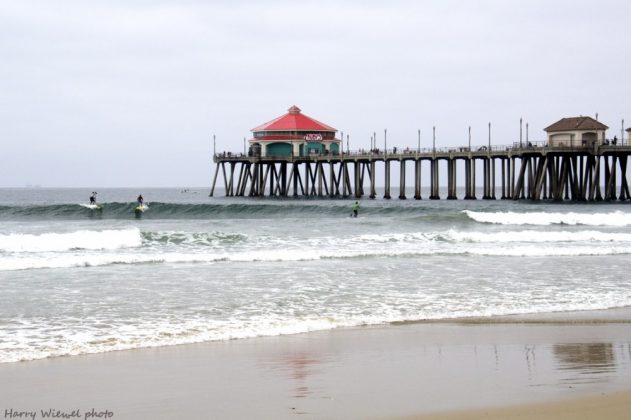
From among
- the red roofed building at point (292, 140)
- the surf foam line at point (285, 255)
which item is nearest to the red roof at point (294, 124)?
the red roofed building at point (292, 140)

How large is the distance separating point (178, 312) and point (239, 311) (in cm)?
86

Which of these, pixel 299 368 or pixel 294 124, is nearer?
pixel 299 368

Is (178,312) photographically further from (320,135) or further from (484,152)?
(320,135)

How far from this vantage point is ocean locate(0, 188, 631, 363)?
35.9 feet

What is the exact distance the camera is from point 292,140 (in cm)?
6725

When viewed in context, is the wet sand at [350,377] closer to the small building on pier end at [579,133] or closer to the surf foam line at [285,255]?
the surf foam line at [285,255]

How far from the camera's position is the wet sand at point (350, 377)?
6.80 m

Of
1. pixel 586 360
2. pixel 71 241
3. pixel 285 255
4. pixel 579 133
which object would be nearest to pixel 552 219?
pixel 579 133

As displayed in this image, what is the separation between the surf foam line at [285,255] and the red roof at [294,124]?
44211 mm

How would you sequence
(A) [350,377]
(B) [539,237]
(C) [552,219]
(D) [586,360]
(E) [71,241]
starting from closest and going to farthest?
(A) [350,377]
(D) [586,360]
(E) [71,241]
(B) [539,237]
(C) [552,219]

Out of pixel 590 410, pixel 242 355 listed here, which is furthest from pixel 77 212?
pixel 590 410

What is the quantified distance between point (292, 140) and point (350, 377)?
196 feet

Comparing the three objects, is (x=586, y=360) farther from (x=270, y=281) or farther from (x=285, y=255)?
(x=285, y=255)

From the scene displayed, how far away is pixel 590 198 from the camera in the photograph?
51.1 m
